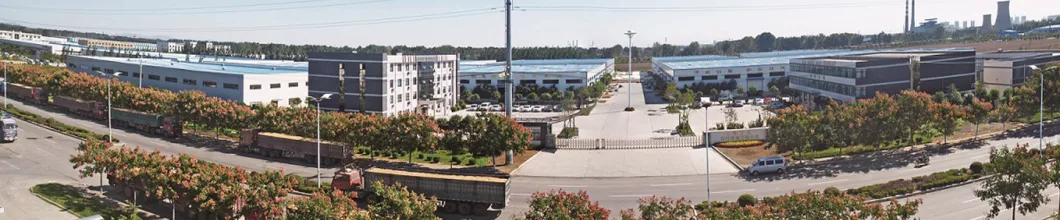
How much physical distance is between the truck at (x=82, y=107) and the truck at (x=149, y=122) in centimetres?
314

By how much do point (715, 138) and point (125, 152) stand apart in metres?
28.1

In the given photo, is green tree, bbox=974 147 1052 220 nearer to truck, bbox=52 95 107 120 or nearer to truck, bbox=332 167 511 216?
truck, bbox=332 167 511 216

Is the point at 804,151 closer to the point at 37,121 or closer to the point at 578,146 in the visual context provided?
the point at 578,146

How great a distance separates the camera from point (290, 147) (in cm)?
3538

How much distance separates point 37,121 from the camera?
47.2 meters

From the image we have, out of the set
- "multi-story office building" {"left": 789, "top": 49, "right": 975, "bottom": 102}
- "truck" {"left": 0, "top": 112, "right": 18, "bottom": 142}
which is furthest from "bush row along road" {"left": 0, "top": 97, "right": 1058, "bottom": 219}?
A: "multi-story office building" {"left": 789, "top": 49, "right": 975, "bottom": 102}

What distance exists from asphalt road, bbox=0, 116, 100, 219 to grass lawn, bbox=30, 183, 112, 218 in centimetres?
31

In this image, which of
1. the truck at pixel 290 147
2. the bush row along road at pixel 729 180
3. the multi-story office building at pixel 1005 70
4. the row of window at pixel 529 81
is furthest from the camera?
the row of window at pixel 529 81

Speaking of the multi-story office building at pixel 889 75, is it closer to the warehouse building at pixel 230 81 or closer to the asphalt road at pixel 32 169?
the warehouse building at pixel 230 81

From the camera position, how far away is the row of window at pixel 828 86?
54.6 metres

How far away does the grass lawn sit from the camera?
2284 centimetres

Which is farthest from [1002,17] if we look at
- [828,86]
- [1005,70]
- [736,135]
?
[736,135]

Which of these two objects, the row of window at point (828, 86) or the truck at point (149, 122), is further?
the row of window at point (828, 86)

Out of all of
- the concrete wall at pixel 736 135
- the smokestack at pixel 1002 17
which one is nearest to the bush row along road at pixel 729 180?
the concrete wall at pixel 736 135
